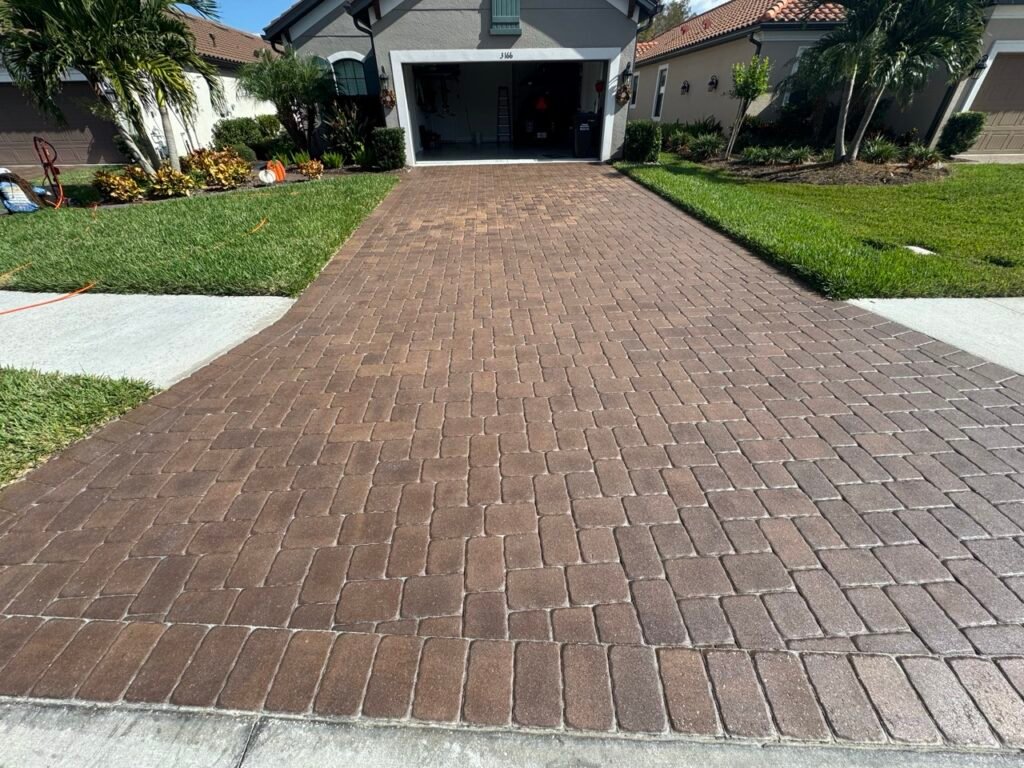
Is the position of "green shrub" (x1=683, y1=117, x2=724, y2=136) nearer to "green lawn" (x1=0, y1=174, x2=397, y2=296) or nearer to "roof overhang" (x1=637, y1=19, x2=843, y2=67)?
"roof overhang" (x1=637, y1=19, x2=843, y2=67)

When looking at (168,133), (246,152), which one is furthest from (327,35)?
(168,133)

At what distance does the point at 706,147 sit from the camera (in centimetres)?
1342

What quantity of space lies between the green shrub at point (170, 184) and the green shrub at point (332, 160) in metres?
3.70

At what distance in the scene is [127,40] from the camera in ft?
29.3

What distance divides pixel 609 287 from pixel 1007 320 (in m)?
3.69

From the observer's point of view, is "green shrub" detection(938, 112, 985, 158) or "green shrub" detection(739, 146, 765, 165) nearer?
"green shrub" detection(739, 146, 765, 165)

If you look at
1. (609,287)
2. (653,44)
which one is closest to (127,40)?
(609,287)

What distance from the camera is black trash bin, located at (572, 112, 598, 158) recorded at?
14.3 m

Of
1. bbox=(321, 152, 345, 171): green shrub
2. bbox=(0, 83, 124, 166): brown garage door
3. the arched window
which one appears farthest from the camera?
bbox=(0, 83, 124, 166): brown garage door

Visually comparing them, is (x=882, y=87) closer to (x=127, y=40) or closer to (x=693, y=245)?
(x=693, y=245)

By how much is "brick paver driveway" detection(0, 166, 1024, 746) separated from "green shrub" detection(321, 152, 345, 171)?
36.0 feet

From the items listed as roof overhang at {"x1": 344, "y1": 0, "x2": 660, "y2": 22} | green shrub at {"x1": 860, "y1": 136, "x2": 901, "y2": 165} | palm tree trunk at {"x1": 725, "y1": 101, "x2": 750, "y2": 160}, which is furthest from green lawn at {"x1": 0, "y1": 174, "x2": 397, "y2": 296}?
green shrub at {"x1": 860, "y1": 136, "x2": 901, "y2": 165}

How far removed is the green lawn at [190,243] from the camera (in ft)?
18.6

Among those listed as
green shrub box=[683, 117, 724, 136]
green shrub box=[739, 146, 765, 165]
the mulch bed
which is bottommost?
the mulch bed
